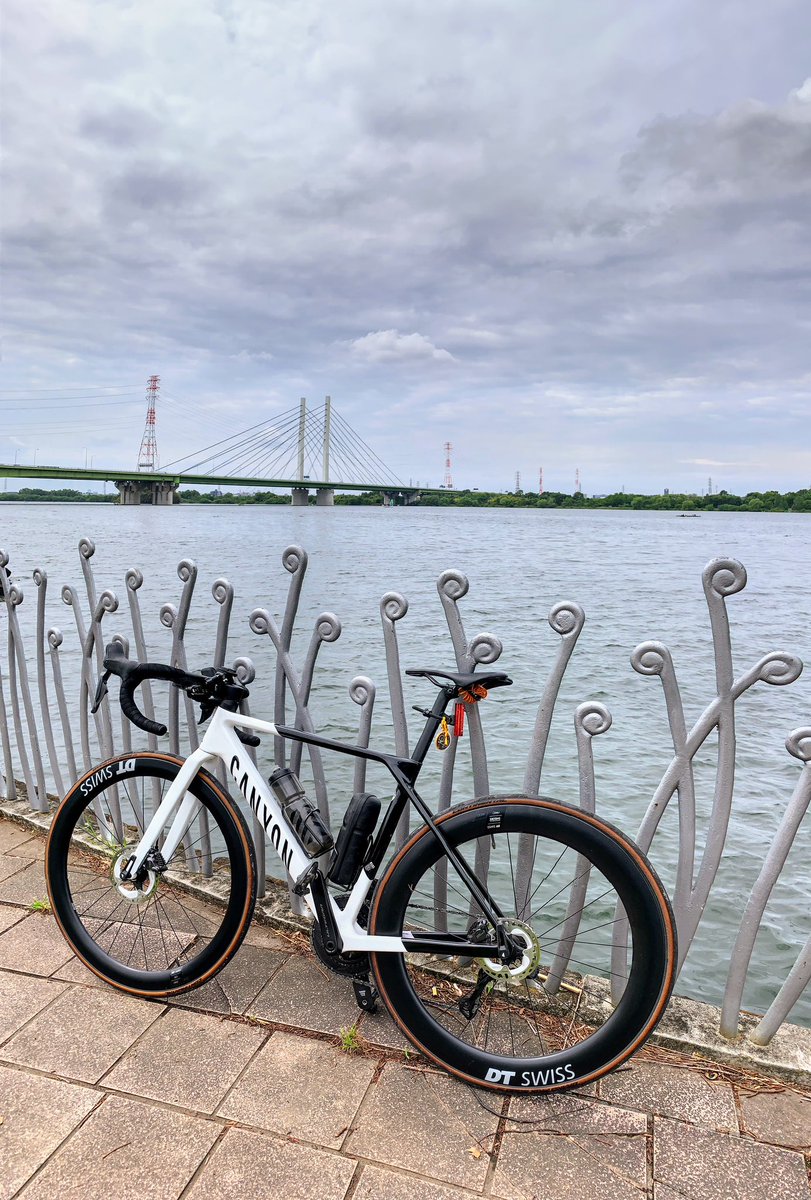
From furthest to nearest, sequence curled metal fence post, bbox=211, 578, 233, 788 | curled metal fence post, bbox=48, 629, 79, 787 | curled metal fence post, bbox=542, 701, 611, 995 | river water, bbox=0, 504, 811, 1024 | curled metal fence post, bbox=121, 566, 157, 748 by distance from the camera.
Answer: river water, bbox=0, 504, 811, 1024 → curled metal fence post, bbox=48, 629, 79, 787 → curled metal fence post, bbox=121, 566, 157, 748 → curled metal fence post, bbox=211, 578, 233, 788 → curled metal fence post, bbox=542, 701, 611, 995

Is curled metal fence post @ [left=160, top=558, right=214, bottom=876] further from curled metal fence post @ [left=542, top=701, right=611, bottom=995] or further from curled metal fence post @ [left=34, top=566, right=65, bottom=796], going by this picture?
curled metal fence post @ [left=542, top=701, right=611, bottom=995]

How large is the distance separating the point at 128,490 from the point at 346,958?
176 feet

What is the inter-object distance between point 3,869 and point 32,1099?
1395 millimetres

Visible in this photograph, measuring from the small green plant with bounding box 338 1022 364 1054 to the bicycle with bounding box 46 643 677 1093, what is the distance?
0.09 metres

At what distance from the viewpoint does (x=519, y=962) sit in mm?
1957

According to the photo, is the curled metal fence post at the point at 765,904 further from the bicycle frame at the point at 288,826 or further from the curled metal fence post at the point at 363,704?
the curled metal fence post at the point at 363,704

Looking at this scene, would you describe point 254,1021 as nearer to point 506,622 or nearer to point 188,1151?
point 188,1151

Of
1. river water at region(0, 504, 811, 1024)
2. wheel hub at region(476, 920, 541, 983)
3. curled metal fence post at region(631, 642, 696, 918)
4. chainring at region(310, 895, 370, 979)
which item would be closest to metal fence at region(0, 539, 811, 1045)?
curled metal fence post at region(631, 642, 696, 918)

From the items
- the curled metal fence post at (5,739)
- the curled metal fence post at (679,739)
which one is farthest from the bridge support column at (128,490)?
the curled metal fence post at (679,739)

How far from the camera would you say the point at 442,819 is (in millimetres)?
1936

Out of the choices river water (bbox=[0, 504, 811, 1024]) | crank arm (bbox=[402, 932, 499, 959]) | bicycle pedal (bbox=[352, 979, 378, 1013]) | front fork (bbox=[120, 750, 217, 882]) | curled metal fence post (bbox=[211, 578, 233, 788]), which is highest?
curled metal fence post (bbox=[211, 578, 233, 788])

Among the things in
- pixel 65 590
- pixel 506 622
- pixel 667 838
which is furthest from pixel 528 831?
pixel 506 622

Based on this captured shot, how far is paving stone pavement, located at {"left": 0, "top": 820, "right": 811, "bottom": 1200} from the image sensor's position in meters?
1.64

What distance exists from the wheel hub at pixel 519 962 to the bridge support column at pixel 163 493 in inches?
A: 2063
